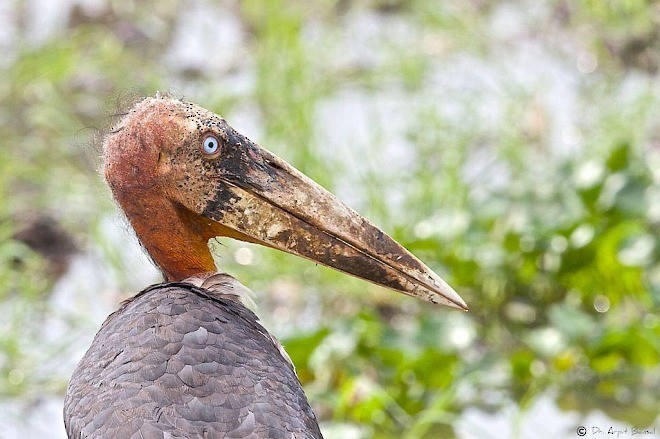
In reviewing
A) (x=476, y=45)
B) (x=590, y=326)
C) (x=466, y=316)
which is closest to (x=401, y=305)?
(x=466, y=316)

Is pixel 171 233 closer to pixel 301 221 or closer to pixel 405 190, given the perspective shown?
pixel 301 221

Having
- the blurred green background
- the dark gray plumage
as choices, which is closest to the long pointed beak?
the dark gray plumage

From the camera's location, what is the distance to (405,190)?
690 cm

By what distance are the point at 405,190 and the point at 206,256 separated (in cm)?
279

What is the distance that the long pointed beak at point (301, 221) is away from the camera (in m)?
4.00

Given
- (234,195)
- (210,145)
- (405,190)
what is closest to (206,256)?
(234,195)

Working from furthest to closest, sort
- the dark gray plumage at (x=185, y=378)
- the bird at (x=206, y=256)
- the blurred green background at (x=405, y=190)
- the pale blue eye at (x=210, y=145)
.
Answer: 1. the blurred green background at (x=405, y=190)
2. the pale blue eye at (x=210, y=145)
3. the bird at (x=206, y=256)
4. the dark gray plumage at (x=185, y=378)

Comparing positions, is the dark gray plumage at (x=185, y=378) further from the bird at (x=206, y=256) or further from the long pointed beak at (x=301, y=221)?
the long pointed beak at (x=301, y=221)

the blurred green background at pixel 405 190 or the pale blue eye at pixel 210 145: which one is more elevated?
the blurred green background at pixel 405 190

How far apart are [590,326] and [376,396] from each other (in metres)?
1.06

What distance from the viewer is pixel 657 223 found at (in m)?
6.43

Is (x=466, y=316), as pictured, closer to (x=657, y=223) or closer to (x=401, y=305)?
(x=401, y=305)

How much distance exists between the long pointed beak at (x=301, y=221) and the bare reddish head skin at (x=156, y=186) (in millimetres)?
125

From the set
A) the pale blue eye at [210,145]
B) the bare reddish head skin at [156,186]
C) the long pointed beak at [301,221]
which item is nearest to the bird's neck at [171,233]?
the bare reddish head skin at [156,186]
